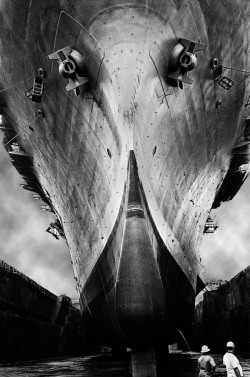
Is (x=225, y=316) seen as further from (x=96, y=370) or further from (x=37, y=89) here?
(x=37, y=89)

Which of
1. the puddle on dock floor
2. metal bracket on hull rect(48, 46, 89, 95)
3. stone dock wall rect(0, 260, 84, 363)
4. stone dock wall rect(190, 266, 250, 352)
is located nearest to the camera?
metal bracket on hull rect(48, 46, 89, 95)

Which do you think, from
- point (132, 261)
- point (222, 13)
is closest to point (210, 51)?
point (222, 13)

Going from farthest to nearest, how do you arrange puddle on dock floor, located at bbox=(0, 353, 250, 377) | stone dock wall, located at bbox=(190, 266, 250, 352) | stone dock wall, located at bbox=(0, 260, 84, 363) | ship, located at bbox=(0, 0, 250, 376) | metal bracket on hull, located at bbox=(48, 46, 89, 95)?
stone dock wall, located at bbox=(190, 266, 250, 352) → stone dock wall, located at bbox=(0, 260, 84, 363) → puddle on dock floor, located at bbox=(0, 353, 250, 377) → metal bracket on hull, located at bbox=(48, 46, 89, 95) → ship, located at bbox=(0, 0, 250, 376)

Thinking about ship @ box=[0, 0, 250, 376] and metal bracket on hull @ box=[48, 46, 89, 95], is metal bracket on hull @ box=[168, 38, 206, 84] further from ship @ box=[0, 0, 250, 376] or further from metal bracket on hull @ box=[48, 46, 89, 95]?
metal bracket on hull @ box=[48, 46, 89, 95]

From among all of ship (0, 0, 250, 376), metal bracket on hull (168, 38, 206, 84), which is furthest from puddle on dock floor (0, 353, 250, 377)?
metal bracket on hull (168, 38, 206, 84)

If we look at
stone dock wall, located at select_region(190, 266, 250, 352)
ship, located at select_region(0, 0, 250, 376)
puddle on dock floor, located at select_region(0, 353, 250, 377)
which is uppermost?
ship, located at select_region(0, 0, 250, 376)

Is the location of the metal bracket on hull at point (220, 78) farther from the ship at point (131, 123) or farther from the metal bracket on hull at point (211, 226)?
the metal bracket on hull at point (211, 226)

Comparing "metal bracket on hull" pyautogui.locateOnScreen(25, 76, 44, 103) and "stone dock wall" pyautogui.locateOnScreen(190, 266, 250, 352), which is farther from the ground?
"metal bracket on hull" pyautogui.locateOnScreen(25, 76, 44, 103)

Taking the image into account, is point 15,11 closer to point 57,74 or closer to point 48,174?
point 57,74

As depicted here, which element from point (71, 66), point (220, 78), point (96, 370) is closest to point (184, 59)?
point (220, 78)
